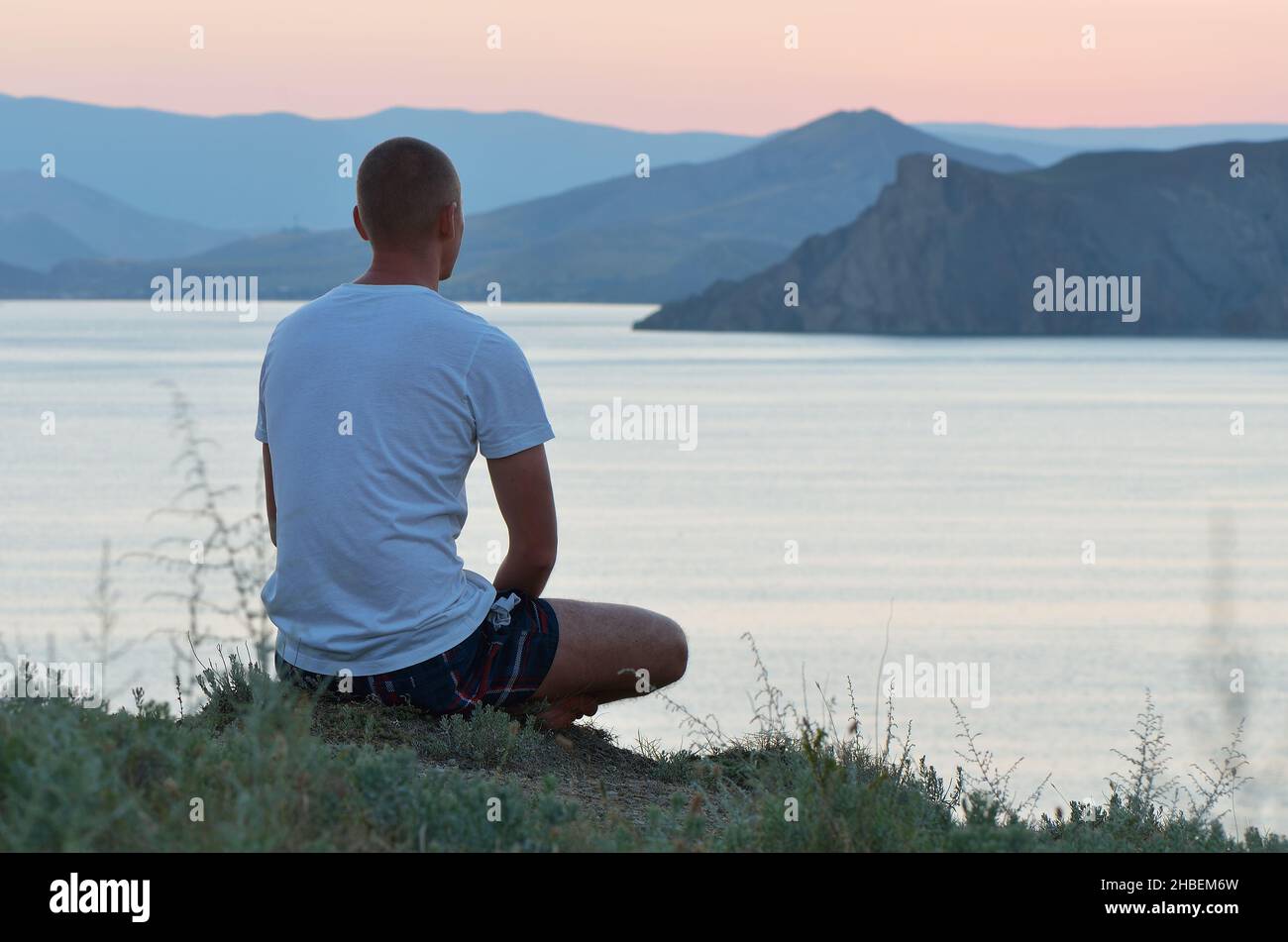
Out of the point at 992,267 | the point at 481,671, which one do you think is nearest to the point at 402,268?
the point at 481,671

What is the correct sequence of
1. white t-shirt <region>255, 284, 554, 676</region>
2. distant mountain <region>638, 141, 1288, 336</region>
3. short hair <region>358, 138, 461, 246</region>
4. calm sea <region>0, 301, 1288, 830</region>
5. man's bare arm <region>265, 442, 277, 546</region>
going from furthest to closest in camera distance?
distant mountain <region>638, 141, 1288, 336</region> < calm sea <region>0, 301, 1288, 830</region> < man's bare arm <region>265, 442, 277, 546</region> < short hair <region>358, 138, 461, 246</region> < white t-shirt <region>255, 284, 554, 676</region>

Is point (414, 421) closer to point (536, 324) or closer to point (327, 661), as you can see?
point (327, 661)

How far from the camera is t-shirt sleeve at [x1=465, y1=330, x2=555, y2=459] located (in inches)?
176

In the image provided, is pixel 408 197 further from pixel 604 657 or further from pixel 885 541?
pixel 885 541

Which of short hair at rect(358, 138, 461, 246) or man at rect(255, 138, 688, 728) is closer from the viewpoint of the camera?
man at rect(255, 138, 688, 728)

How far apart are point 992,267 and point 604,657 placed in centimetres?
18060

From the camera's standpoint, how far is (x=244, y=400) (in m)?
73.7

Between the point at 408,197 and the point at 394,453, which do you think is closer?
the point at 394,453

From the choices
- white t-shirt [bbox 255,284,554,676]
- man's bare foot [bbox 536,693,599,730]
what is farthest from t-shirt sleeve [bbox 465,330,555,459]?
man's bare foot [bbox 536,693,599,730]

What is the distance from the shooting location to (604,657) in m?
5.18

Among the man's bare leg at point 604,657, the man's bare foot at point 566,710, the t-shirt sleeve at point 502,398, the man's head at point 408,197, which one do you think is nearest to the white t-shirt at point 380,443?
the t-shirt sleeve at point 502,398

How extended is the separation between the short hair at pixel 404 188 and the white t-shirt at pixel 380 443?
0.19m

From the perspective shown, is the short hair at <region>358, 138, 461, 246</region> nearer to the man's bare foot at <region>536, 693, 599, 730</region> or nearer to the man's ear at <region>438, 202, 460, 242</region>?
the man's ear at <region>438, 202, 460, 242</region>

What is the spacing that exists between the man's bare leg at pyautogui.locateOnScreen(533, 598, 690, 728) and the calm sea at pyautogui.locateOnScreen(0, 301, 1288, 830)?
4.24 feet
